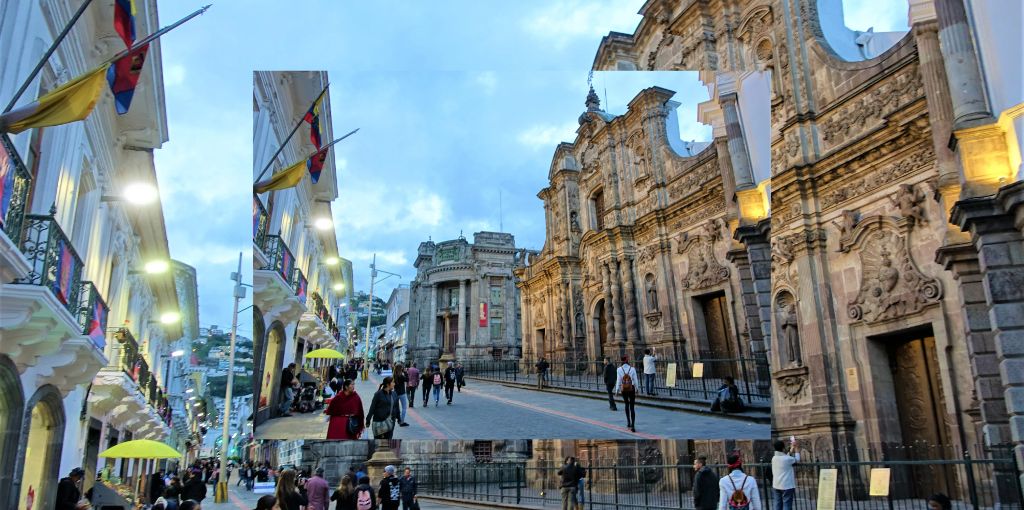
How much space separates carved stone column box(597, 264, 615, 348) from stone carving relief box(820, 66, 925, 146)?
801cm

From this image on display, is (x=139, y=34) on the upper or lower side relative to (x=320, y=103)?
upper

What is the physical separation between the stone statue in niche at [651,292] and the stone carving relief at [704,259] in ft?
3.34

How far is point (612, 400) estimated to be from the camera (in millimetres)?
6082

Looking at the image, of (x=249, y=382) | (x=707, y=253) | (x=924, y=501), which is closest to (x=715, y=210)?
(x=707, y=253)

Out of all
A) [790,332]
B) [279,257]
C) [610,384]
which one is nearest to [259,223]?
[279,257]

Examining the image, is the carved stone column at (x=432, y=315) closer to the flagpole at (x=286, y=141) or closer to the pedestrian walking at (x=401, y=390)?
the pedestrian walking at (x=401, y=390)

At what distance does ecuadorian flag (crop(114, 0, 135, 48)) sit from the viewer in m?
4.19

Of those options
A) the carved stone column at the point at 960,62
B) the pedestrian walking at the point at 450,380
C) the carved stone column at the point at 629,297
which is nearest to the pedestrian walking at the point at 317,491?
the pedestrian walking at the point at 450,380

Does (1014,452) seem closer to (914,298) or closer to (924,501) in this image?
(924,501)

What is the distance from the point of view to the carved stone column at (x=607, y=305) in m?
15.8

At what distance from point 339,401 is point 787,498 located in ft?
15.7

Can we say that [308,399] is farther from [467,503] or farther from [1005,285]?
[1005,285]

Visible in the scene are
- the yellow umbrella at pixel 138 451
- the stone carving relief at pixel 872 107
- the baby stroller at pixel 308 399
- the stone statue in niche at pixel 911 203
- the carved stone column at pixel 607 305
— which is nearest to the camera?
the baby stroller at pixel 308 399

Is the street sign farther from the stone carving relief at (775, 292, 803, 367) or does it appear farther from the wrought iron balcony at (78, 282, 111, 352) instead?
the stone carving relief at (775, 292, 803, 367)
